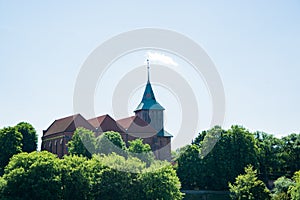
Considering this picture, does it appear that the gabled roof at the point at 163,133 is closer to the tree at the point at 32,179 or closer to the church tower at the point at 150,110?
the church tower at the point at 150,110

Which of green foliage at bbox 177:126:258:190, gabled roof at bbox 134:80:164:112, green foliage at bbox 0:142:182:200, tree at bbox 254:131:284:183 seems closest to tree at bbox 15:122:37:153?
gabled roof at bbox 134:80:164:112

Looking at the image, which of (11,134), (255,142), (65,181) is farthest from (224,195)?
(11,134)

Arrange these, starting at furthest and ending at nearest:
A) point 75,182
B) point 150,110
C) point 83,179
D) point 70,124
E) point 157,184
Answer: point 150,110 < point 70,124 < point 157,184 < point 83,179 < point 75,182

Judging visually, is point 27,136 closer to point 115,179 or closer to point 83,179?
point 83,179

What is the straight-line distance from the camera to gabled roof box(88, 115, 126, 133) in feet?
269

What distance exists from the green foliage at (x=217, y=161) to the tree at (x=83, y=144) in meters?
12.4

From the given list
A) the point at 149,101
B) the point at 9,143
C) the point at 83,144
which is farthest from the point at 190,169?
the point at 149,101

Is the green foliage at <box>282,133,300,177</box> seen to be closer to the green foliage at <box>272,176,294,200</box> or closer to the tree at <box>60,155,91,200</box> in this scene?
the green foliage at <box>272,176,294,200</box>

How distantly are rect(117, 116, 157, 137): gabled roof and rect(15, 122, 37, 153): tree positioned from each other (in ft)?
55.4

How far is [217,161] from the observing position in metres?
61.9

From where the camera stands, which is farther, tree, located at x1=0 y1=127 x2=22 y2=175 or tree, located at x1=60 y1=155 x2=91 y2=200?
tree, located at x1=0 y1=127 x2=22 y2=175

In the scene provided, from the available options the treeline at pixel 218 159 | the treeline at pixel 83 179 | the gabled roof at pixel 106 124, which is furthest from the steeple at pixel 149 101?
the treeline at pixel 83 179

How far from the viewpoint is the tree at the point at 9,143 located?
65.2m

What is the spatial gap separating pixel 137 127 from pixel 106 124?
5.78 meters
